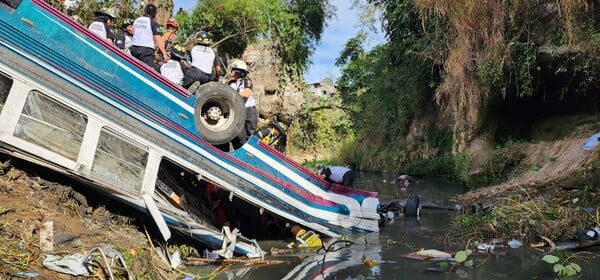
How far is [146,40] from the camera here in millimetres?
6473

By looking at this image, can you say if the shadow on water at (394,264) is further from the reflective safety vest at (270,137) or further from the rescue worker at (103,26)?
the rescue worker at (103,26)

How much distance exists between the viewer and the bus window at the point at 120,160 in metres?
5.25

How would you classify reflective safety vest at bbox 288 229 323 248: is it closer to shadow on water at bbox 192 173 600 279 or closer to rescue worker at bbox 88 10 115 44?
shadow on water at bbox 192 173 600 279

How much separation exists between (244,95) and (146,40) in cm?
136

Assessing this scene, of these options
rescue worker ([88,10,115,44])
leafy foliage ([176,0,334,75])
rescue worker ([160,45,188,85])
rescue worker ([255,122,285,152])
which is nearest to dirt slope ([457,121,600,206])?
rescue worker ([255,122,285,152])

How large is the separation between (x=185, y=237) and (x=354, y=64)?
1220 inches

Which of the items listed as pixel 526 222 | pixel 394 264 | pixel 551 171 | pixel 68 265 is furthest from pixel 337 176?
pixel 68 265

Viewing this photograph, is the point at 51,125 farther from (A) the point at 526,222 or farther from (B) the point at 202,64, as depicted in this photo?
(A) the point at 526,222

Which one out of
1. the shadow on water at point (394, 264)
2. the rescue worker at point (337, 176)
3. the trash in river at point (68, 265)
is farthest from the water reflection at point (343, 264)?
the trash in river at point (68, 265)

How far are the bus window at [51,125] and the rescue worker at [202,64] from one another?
1576mm

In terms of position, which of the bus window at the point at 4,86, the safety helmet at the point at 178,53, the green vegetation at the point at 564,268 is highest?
the safety helmet at the point at 178,53

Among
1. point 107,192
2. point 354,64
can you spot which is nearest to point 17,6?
point 107,192

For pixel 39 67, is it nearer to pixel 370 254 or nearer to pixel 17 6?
pixel 17 6

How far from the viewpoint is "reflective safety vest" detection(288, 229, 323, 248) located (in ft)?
23.4
